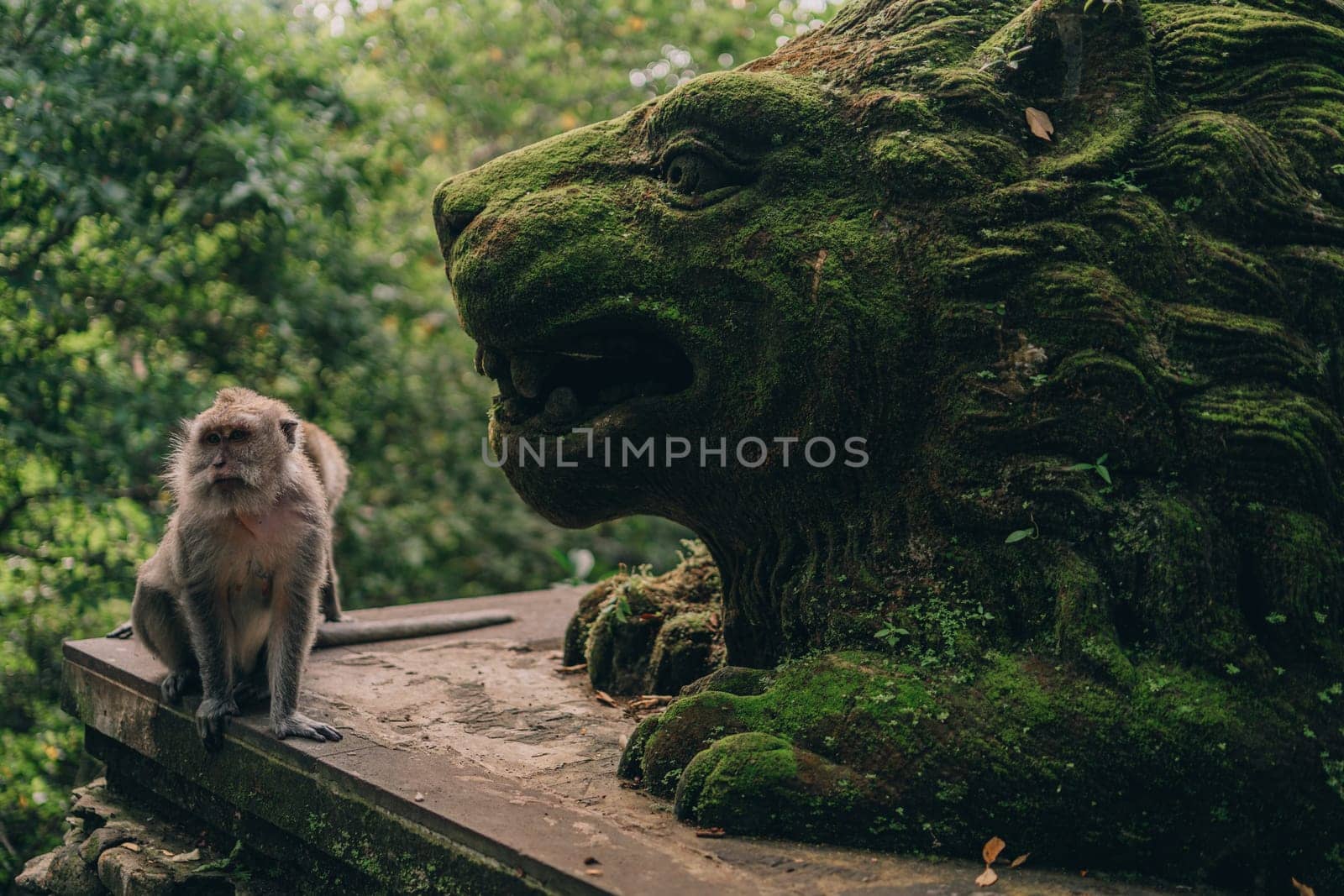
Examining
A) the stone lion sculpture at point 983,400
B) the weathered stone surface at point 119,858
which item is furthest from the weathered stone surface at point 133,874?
the stone lion sculpture at point 983,400

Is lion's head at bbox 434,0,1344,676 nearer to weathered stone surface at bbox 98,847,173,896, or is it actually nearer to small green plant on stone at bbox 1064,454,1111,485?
small green plant on stone at bbox 1064,454,1111,485

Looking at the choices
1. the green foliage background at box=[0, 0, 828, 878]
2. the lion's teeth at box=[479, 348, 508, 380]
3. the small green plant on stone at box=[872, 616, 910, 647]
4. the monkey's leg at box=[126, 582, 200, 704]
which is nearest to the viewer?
the small green plant on stone at box=[872, 616, 910, 647]

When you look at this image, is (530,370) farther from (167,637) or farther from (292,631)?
(167,637)

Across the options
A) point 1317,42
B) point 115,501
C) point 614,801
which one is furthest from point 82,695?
point 1317,42

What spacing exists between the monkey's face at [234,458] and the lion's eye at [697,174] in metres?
1.79

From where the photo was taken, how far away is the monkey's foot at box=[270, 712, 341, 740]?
13.7 feet

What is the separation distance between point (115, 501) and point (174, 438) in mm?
3146

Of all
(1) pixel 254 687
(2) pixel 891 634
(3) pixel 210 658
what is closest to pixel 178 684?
(1) pixel 254 687

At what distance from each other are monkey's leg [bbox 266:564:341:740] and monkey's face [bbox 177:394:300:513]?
37 cm

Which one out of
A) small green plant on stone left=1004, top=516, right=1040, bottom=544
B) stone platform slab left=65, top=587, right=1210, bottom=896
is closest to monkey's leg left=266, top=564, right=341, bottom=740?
stone platform slab left=65, top=587, right=1210, bottom=896

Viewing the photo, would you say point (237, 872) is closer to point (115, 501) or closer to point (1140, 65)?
point (115, 501)

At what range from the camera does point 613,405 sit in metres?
4.23

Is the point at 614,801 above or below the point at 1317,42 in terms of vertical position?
below

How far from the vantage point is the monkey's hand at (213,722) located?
4.39m
